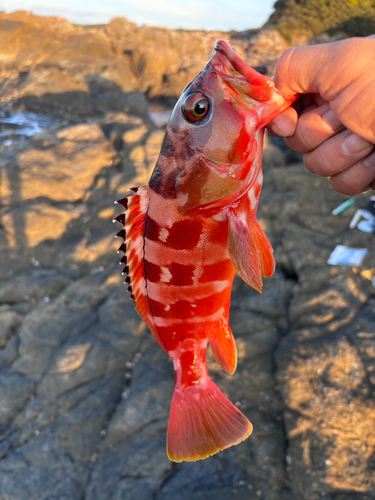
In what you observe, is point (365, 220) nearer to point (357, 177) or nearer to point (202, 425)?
point (357, 177)

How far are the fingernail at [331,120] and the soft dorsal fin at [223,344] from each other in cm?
107

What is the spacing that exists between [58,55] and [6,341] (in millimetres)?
20574

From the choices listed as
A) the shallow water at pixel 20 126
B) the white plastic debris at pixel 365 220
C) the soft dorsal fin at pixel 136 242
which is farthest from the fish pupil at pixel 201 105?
the shallow water at pixel 20 126

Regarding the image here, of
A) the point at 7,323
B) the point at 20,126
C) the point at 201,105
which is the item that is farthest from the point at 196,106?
the point at 20,126

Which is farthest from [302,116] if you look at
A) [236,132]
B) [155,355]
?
[155,355]

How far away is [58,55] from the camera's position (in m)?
20.5

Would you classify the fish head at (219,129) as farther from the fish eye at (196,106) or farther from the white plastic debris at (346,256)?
the white plastic debris at (346,256)

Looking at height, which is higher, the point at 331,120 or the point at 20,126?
the point at 331,120

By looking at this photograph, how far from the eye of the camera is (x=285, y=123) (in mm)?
1731

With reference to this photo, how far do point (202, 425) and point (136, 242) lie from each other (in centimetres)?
95

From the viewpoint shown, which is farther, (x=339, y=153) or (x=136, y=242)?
(x=339, y=153)

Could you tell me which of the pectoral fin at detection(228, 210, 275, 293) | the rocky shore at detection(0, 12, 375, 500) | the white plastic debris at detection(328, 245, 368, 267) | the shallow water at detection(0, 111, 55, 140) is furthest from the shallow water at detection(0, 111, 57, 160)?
the pectoral fin at detection(228, 210, 275, 293)

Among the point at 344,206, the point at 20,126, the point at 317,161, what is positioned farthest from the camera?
the point at 20,126

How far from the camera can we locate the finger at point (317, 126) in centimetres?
175
